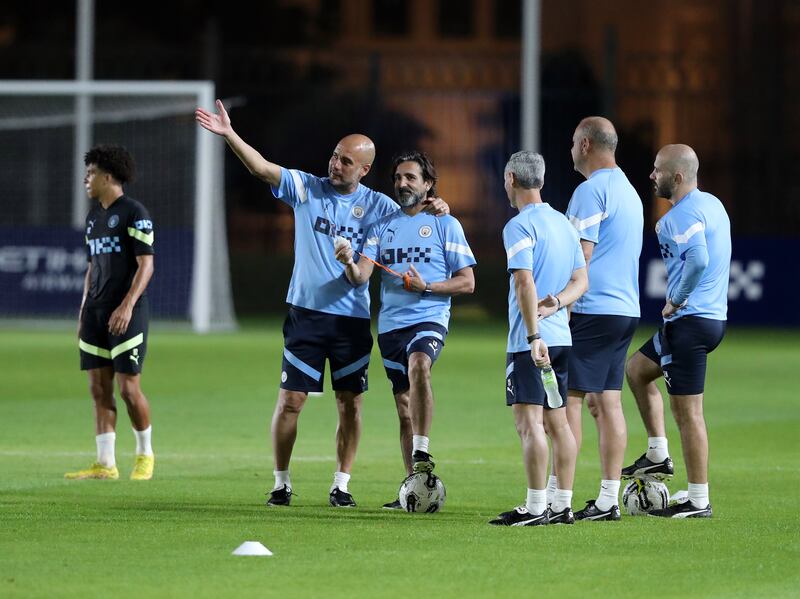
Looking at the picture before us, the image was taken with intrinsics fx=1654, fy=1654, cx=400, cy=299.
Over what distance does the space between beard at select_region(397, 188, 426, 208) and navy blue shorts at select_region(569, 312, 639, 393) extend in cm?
122

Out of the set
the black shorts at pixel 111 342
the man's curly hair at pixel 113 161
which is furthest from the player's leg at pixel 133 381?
the man's curly hair at pixel 113 161

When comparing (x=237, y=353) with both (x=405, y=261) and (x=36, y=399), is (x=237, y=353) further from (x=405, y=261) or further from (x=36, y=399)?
(x=405, y=261)

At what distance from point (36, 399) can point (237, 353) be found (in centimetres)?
657

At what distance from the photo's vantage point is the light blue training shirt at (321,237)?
10.0 m

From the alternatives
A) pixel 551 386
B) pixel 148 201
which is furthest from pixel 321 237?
pixel 148 201

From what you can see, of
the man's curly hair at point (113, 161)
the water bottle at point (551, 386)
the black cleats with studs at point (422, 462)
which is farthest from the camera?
the man's curly hair at point (113, 161)

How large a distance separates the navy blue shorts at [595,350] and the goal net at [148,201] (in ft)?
55.5

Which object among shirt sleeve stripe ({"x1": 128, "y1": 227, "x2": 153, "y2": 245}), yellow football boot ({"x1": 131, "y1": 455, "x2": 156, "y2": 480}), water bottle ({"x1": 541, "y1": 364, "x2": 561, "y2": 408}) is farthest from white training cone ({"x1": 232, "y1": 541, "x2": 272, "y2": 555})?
shirt sleeve stripe ({"x1": 128, "y1": 227, "x2": 153, "y2": 245})

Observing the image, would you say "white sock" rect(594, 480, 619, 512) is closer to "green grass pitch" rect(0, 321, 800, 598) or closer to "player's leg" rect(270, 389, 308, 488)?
"green grass pitch" rect(0, 321, 800, 598)

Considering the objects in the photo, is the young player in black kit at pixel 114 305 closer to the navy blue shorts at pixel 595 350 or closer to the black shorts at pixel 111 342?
the black shorts at pixel 111 342

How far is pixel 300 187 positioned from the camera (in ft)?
32.8

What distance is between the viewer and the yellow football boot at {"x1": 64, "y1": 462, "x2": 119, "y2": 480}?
10961 millimetres

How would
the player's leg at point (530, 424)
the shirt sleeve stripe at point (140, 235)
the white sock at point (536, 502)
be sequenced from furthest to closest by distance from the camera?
the shirt sleeve stripe at point (140, 235), the white sock at point (536, 502), the player's leg at point (530, 424)

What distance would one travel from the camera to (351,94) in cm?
3516
